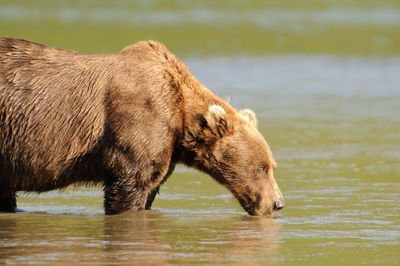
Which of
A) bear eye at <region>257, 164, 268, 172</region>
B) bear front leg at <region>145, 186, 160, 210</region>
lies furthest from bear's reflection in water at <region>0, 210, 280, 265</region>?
bear eye at <region>257, 164, 268, 172</region>

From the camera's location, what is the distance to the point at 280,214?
9469 millimetres

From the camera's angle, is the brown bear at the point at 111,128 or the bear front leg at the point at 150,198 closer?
the brown bear at the point at 111,128

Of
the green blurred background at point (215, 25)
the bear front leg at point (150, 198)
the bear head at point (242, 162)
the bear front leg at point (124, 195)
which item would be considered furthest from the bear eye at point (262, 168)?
the green blurred background at point (215, 25)

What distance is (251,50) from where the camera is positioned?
26297 millimetres

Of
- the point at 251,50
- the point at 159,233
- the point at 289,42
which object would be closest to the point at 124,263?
the point at 159,233

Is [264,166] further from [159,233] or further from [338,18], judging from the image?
[338,18]

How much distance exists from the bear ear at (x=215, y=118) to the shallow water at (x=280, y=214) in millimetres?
990

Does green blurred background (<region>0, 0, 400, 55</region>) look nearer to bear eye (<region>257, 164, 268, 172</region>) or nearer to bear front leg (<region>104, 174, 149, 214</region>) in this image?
bear eye (<region>257, 164, 268, 172</region>)

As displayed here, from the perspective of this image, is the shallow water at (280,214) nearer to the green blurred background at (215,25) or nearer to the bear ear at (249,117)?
the bear ear at (249,117)

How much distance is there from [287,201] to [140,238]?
2592 mm

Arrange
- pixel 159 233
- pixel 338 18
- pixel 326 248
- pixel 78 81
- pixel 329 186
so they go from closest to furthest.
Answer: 1. pixel 326 248
2. pixel 159 233
3. pixel 78 81
4. pixel 329 186
5. pixel 338 18

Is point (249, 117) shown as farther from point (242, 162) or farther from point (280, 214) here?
point (280, 214)

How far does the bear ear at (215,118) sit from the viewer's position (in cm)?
904

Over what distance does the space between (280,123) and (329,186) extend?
4483 mm
